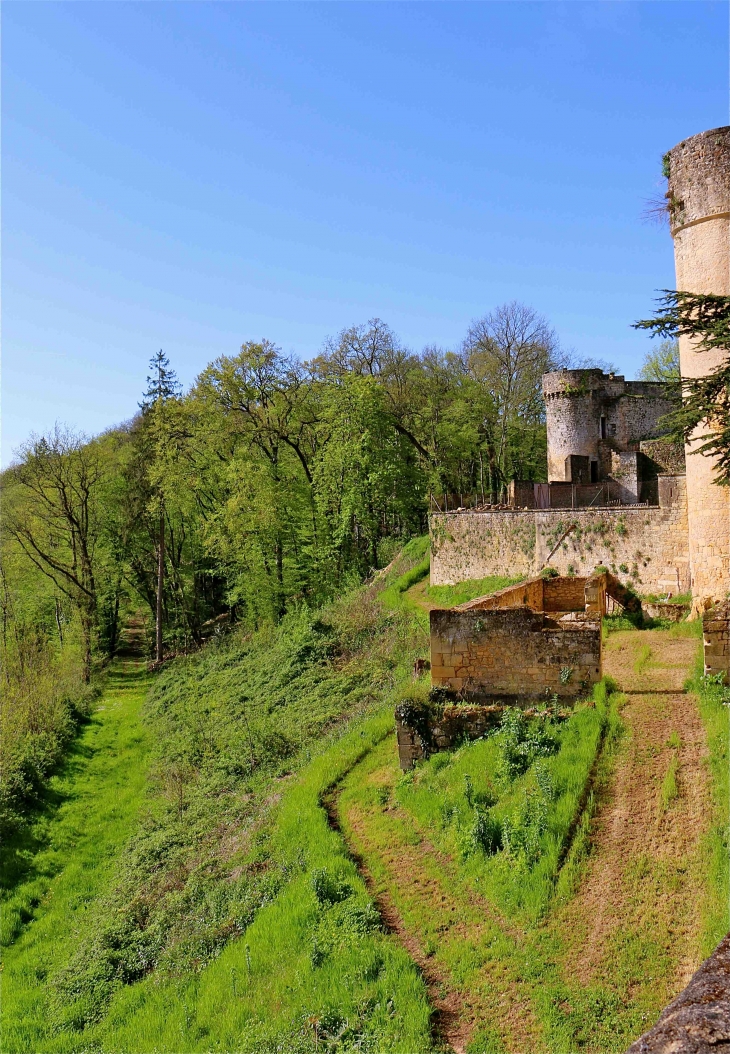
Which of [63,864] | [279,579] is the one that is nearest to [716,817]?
[63,864]

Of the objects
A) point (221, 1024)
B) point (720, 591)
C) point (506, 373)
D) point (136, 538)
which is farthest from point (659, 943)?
point (506, 373)

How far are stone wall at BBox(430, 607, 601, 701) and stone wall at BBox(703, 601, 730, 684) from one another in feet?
5.55

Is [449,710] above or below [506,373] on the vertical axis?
below

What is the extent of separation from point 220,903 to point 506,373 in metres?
35.6

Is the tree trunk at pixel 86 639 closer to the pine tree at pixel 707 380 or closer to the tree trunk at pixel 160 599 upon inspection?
the tree trunk at pixel 160 599

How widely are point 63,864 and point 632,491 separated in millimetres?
22511

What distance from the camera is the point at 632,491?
92.6 feet

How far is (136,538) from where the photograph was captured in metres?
36.4

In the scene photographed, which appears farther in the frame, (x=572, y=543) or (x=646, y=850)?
(x=572, y=543)

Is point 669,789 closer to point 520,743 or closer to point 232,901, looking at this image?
point 520,743

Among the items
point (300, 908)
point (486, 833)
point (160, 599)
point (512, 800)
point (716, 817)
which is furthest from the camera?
point (160, 599)

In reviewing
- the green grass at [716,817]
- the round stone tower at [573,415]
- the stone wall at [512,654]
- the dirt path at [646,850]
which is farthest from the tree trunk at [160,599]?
the green grass at [716,817]

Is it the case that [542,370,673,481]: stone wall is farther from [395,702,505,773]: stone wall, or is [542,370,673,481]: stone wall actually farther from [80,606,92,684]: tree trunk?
Answer: [395,702,505,773]: stone wall

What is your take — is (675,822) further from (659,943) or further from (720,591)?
(720,591)
